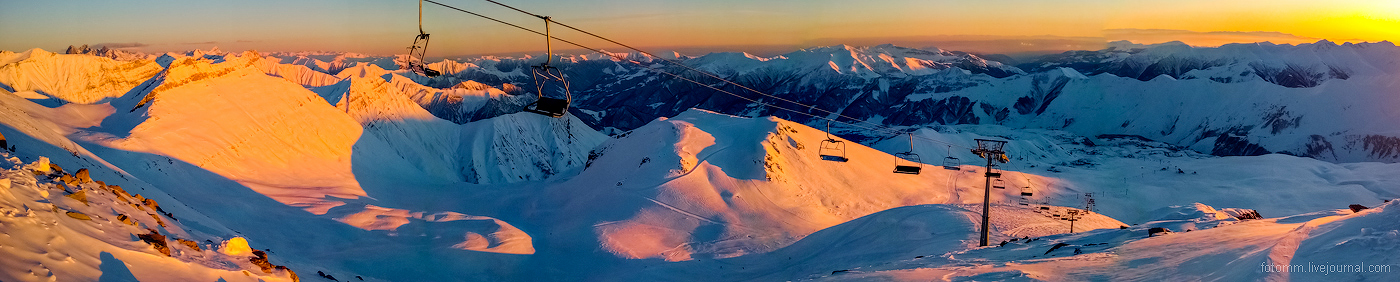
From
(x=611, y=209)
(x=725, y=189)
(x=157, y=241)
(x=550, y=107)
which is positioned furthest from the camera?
(x=725, y=189)

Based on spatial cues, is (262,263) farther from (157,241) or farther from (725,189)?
(725,189)

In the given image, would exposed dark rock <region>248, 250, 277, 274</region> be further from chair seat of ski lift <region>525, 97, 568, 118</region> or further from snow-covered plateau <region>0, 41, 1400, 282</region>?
chair seat of ski lift <region>525, 97, 568, 118</region>

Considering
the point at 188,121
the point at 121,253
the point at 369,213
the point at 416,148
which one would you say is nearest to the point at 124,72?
the point at 416,148

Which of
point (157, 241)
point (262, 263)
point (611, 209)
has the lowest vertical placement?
point (611, 209)

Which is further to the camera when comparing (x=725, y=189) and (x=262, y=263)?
(x=725, y=189)

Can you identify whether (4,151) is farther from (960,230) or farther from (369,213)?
(960,230)

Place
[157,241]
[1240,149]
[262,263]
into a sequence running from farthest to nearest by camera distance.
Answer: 1. [1240,149]
2. [262,263]
3. [157,241]

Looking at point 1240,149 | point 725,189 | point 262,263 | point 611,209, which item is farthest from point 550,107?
point 1240,149

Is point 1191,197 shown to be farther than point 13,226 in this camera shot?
Yes

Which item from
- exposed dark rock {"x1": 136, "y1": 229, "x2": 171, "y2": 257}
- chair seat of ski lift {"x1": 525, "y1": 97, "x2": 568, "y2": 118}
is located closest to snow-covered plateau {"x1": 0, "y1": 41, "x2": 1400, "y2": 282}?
exposed dark rock {"x1": 136, "y1": 229, "x2": 171, "y2": 257}

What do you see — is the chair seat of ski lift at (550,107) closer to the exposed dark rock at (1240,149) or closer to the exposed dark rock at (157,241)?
the exposed dark rock at (157,241)

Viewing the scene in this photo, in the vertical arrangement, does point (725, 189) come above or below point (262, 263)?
below
